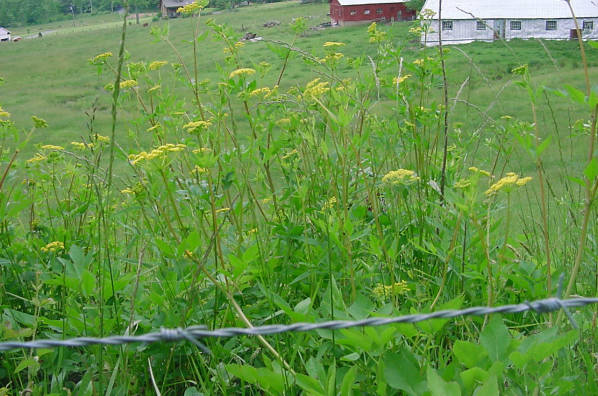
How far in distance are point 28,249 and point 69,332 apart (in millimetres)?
682

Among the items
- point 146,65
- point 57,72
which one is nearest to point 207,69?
point 57,72

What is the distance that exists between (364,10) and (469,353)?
4236 centimetres

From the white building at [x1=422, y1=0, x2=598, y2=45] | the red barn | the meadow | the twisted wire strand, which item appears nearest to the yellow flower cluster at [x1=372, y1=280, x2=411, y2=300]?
the meadow

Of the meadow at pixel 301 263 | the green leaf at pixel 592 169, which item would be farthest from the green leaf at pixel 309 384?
Answer: the green leaf at pixel 592 169

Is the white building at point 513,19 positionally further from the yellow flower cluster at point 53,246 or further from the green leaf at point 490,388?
the green leaf at point 490,388

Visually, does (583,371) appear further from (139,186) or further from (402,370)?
(139,186)

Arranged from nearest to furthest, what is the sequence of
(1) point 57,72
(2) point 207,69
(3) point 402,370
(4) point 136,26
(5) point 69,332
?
(3) point 402,370 < (5) point 69,332 < (2) point 207,69 < (1) point 57,72 < (4) point 136,26

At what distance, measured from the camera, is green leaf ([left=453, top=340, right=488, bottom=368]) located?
1.54 meters

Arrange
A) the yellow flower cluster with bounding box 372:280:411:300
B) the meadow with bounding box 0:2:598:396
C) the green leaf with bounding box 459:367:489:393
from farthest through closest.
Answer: the yellow flower cluster with bounding box 372:280:411:300 < the meadow with bounding box 0:2:598:396 < the green leaf with bounding box 459:367:489:393

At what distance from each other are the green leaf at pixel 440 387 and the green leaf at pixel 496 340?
22cm

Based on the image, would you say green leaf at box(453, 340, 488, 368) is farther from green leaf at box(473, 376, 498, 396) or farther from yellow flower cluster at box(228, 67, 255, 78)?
yellow flower cluster at box(228, 67, 255, 78)

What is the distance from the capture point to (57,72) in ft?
107

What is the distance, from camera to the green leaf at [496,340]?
1535 mm

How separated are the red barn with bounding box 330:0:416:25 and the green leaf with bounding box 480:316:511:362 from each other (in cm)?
4079
